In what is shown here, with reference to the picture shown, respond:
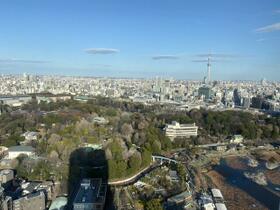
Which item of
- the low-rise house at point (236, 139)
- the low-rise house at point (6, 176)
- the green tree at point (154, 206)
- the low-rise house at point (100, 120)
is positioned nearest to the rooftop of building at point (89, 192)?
the green tree at point (154, 206)

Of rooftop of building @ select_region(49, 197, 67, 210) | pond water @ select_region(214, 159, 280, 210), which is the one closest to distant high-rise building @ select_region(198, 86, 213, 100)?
pond water @ select_region(214, 159, 280, 210)

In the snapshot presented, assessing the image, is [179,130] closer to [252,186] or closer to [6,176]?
[252,186]

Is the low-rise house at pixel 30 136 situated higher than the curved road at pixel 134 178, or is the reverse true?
the low-rise house at pixel 30 136

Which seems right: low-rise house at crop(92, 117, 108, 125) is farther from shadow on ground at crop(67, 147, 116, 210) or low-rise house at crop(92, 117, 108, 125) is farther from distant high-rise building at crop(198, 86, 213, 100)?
distant high-rise building at crop(198, 86, 213, 100)

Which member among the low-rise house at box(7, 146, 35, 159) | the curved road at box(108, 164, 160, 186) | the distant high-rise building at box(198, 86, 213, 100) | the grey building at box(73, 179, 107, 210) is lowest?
the curved road at box(108, 164, 160, 186)

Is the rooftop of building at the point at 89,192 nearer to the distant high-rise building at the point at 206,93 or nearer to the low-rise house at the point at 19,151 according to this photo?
the low-rise house at the point at 19,151

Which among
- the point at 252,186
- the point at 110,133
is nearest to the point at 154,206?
the point at 252,186
